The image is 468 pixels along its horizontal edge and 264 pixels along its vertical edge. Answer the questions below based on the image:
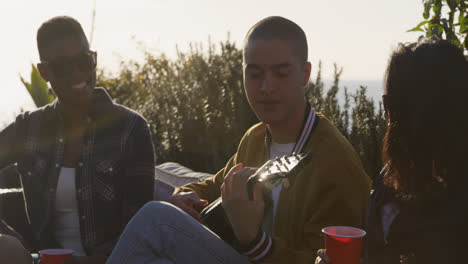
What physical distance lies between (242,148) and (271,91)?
2.39 feet

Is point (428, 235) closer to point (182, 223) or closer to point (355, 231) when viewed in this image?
point (355, 231)

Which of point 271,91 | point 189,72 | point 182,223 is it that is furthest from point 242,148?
point 189,72

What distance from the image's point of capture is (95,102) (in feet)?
12.8

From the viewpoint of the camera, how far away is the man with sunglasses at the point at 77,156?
146 inches

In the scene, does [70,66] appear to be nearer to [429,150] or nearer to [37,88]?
[429,150]

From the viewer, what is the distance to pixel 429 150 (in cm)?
232

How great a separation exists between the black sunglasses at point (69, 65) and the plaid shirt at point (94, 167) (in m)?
0.30

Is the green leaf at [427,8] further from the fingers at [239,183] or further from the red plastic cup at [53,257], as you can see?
the red plastic cup at [53,257]

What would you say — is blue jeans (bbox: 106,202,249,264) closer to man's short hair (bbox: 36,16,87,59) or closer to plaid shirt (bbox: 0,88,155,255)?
plaid shirt (bbox: 0,88,155,255)

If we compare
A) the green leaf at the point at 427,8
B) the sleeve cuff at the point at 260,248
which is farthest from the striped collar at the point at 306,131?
the green leaf at the point at 427,8

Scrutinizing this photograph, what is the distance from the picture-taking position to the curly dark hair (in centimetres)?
226

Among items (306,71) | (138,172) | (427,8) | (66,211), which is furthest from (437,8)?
(66,211)

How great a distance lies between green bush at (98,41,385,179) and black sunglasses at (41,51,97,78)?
202 centimetres

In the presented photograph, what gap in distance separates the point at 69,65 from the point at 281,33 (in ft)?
4.94
